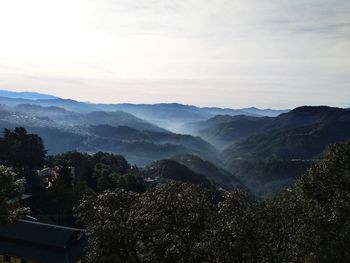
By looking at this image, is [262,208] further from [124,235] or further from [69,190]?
[69,190]

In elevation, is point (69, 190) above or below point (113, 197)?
below

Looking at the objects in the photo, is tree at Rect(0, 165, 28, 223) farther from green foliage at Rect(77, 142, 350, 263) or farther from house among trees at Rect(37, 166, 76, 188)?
house among trees at Rect(37, 166, 76, 188)

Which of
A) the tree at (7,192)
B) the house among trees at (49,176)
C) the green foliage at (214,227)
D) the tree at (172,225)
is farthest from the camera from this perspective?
the house among trees at (49,176)

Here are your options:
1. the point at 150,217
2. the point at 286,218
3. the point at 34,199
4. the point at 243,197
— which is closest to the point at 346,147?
the point at 286,218

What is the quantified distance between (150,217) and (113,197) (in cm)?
322

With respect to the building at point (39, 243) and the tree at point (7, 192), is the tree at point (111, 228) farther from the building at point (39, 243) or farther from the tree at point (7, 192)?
the building at point (39, 243)

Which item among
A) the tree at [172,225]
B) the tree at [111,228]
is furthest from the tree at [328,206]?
the tree at [111,228]

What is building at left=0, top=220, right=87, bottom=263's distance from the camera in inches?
2383

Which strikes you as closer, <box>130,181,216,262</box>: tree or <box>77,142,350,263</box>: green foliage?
<box>77,142,350,263</box>: green foliage

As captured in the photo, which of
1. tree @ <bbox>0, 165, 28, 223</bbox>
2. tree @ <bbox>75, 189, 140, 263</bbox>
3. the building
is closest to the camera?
tree @ <bbox>75, 189, 140, 263</bbox>

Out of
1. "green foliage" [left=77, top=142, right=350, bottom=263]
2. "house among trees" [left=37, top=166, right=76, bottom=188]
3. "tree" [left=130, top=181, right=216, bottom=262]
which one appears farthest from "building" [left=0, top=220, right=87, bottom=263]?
"tree" [left=130, top=181, right=216, bottom=262]

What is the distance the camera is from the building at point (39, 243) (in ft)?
199

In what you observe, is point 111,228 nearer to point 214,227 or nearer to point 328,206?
point 214,227

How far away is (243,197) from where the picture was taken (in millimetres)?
28750
